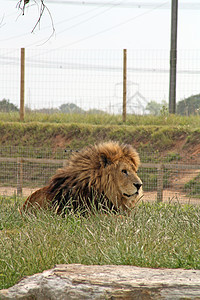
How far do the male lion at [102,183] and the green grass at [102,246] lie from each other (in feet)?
2.71

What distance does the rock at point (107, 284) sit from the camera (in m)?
3.57

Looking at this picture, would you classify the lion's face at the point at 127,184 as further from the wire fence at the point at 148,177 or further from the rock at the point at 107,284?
the wire fence at the point at 148,177

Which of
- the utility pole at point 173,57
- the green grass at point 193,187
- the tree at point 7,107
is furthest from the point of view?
the tree at point 7,107

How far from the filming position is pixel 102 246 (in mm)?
4797

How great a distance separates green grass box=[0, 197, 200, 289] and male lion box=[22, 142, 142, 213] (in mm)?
826

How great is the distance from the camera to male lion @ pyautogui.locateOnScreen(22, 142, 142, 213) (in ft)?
21.8

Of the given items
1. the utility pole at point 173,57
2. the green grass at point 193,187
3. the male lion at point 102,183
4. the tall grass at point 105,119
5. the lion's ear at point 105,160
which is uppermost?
the utility pole at point 173,57

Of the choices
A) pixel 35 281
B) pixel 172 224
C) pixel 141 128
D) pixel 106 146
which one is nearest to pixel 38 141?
pixel 141 128

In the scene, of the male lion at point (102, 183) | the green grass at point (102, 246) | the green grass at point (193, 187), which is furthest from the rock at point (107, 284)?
the green grass at point (193, 187)

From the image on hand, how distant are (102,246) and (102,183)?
6.47 feet

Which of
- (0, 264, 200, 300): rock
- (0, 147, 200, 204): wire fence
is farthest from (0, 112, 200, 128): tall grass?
(0, 264, 200, 300): rock

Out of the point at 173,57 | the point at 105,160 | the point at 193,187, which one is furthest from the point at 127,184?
the point at 173,57

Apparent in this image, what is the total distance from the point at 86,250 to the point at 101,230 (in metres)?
0.91

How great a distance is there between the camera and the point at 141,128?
17.0 metres
